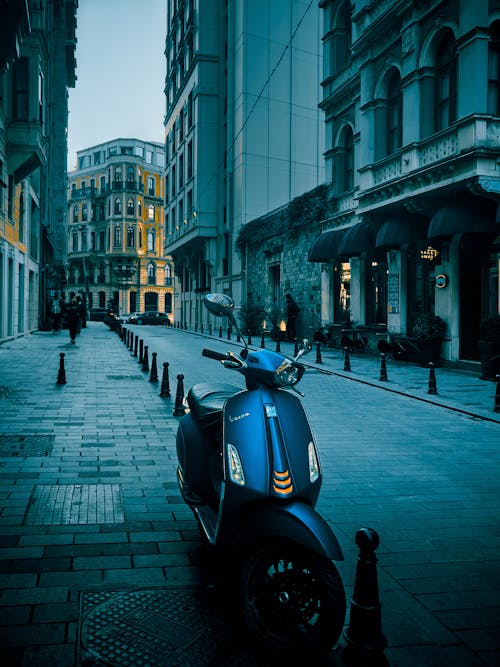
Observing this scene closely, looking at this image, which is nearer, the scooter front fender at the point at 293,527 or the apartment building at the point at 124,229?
the scooter front fender at the point at 293,527

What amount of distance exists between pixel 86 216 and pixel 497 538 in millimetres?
80978

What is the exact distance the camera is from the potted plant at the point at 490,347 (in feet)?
43.2

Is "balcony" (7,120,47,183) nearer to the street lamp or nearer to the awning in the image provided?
the awning

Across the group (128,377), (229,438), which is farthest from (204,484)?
(128,377)

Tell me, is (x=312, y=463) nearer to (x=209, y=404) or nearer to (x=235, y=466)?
(x=235, y=466)

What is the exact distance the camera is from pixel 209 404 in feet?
13.4

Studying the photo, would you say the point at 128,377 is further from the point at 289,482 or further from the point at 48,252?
the point at 48,252

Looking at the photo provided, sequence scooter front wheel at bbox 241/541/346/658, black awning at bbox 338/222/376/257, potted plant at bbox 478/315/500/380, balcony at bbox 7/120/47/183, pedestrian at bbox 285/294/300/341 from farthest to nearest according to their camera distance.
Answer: pedestrian at bbox 285/294/300/341, balcony at bbox 7/120/47/183, black awning at bbox 338/222/376/257, potted plant at bbox 478/315/500/380, scooter front wheel at bbox 241/541/346/658

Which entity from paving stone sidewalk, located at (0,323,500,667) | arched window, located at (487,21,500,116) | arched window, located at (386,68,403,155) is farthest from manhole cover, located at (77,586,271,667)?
arched window, located at (386,68,403,155)

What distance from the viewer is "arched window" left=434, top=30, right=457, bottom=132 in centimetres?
1574

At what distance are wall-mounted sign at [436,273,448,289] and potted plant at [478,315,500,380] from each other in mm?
2701

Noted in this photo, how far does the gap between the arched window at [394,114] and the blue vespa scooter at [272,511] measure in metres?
16.7

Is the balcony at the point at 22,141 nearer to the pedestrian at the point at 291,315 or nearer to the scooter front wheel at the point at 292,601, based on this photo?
the pedestrian at the point at 291,315

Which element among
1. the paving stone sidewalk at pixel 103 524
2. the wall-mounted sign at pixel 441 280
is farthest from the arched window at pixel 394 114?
the paving stone sidewalk at pixel 103 524
